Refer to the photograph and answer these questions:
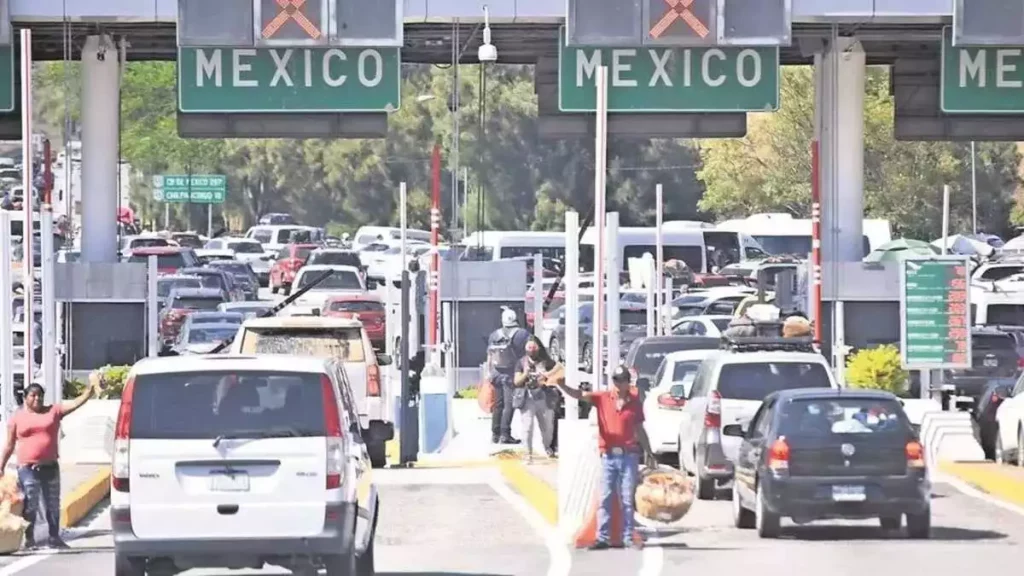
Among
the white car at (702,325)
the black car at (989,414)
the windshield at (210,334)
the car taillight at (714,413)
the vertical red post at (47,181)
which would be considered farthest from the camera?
the white car at (702,325)

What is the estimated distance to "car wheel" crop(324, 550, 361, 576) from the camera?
14641mm

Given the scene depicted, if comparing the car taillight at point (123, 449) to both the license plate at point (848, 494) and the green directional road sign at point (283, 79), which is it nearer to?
the license plate at point (848, 494)

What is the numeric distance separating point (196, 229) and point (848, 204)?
76.4 metres

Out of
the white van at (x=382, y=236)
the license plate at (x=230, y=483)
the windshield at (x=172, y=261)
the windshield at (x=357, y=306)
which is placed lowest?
the license plate at (x=230, y=483)

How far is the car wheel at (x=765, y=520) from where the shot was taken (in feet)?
65.4

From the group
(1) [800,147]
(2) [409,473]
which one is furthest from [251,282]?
(2) [409,473]

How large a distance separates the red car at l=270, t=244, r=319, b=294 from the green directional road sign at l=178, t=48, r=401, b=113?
35.8m

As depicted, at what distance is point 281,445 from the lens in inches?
571

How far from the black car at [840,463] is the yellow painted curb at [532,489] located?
282cm

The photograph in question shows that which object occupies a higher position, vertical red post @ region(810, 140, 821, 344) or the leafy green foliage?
vertical red post @ region(810, 140, 821, 344)

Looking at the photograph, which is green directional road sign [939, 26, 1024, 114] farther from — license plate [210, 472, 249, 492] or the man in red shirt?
license plate [210, 472, 249, 492]

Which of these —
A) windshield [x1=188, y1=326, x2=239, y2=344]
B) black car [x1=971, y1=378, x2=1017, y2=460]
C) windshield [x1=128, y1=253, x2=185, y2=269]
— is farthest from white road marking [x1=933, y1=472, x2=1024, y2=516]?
windshield [x1=128, y1=253, x2=185, y2=269]

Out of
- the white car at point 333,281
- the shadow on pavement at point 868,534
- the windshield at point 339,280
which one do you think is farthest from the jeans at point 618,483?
the windshield at point 339,280

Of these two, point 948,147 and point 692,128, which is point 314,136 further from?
point 948,147
